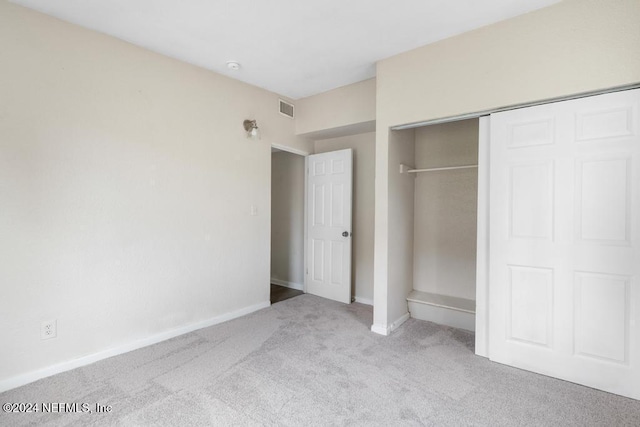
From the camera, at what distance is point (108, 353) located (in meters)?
2.50

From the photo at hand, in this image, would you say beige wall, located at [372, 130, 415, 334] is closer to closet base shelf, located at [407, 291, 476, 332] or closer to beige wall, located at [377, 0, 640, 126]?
closet base shelf, located at [407, 291, 476, 332]

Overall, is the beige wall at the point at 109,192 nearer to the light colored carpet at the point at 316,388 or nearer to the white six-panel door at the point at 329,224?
the light colored carpet at the point at 316,388

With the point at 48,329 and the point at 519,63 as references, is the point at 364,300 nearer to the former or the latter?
the point at 519,63

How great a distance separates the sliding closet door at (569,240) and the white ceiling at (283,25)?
0.91 m

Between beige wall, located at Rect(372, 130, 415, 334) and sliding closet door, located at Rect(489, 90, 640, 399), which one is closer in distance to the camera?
sliding closet door, located at Rect(489, 90, 640, 399)

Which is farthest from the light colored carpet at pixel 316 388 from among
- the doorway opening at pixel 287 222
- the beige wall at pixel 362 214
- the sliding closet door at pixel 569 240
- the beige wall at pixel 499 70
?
the doorway opening at pixel 287 222

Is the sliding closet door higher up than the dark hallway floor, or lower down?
higher up

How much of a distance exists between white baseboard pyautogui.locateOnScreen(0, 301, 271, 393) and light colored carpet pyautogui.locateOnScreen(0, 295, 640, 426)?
0.06 meters

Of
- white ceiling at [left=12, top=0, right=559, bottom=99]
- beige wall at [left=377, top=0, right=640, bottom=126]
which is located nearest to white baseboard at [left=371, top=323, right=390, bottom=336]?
beige wall at [left=377, top=0, right=640, bottom=126]

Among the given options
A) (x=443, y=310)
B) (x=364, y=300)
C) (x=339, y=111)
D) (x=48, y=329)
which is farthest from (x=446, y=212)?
(x=48, y=329)

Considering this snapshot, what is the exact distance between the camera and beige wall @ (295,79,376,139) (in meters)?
3.47

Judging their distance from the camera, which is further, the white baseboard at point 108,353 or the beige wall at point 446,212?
the beige wall at point 446,212

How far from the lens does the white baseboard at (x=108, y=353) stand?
2.09 m

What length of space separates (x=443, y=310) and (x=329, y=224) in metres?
1.79
